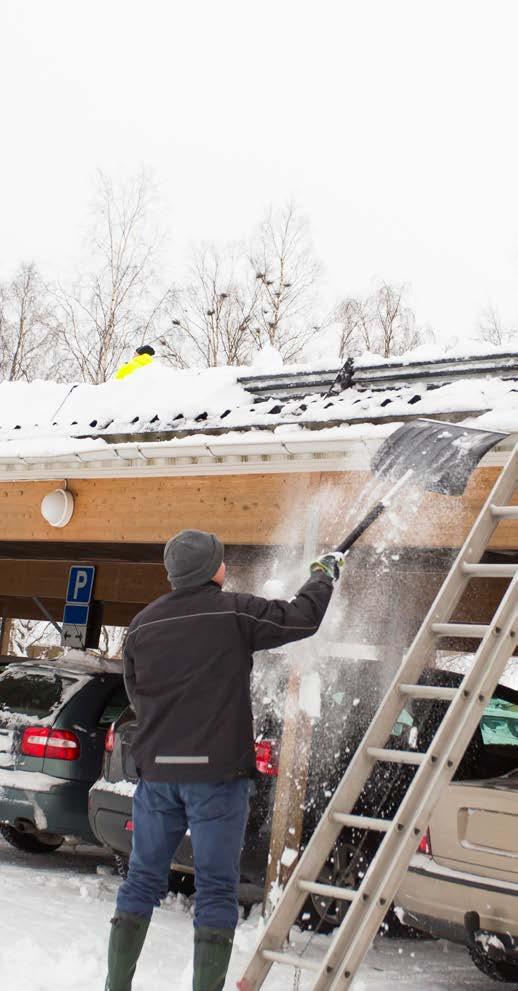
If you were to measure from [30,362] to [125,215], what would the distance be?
4786 millimetres

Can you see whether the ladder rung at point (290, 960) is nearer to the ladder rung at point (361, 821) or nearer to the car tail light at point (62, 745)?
the ladder rung at point (361, 821)

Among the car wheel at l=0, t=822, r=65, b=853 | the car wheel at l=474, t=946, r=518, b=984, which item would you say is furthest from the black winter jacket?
the car wheel at l=0, t=822, r=65, b=853

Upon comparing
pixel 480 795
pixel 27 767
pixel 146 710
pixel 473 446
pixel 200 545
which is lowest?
pixel 27 767

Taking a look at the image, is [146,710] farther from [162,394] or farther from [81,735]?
[162,394]

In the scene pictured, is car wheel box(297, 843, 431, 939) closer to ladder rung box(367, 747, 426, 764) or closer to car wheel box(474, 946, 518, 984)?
car wheel box(474, 946, 518, 984)

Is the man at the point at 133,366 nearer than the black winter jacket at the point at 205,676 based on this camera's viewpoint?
No

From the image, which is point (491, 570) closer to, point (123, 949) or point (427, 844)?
point (427, 844)

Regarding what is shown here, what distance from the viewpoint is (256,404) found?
7.57m

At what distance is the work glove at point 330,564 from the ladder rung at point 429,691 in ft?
1.69

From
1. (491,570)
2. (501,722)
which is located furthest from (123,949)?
(501,722)

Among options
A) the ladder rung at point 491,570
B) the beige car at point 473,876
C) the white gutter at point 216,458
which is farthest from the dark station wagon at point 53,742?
the ladder rung at point 491,570

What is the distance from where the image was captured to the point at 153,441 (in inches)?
293

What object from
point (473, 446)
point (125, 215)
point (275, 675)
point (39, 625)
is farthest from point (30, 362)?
point (473, 446)

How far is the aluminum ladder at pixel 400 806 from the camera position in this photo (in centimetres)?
325
